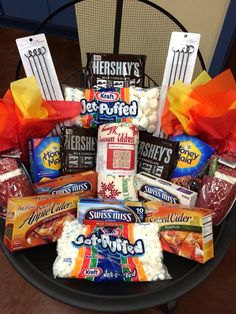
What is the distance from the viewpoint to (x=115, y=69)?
35.9 inches

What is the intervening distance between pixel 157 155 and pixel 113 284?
342 millimetres

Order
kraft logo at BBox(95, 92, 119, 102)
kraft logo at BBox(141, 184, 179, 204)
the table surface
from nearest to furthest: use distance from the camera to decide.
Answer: the table surface, kraft logo at BBox(141, 184, 179, 204), kraft logo at BBox(95, 92, 119, 102)

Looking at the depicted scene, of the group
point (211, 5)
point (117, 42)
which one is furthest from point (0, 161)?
point (211, 5)

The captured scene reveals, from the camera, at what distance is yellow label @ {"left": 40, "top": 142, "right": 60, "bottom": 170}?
0.84 metres

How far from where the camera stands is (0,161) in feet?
2.58

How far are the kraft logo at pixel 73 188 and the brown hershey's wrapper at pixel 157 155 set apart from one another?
15 cm

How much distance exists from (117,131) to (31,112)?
0.72ft

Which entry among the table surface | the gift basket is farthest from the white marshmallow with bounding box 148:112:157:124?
the table surface

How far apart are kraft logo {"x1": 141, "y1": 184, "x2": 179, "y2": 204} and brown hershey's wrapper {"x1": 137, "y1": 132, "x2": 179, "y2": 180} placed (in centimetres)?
7

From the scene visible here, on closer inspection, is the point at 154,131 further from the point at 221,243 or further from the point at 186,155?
the point at 221,243

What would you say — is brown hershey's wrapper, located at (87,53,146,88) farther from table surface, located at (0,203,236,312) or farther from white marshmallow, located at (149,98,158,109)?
table surface, located at (0,203,236,312)

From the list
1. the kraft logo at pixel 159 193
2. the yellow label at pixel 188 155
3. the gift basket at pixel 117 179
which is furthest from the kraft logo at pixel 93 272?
the yellow label at pixel 188 155

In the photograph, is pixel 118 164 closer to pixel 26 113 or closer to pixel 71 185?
pixel 71 185

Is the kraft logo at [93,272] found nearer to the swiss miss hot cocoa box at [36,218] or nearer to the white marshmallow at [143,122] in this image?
the swiss miss hot cocoa box at [36,218]
